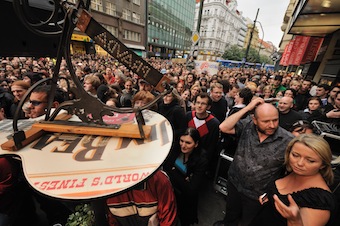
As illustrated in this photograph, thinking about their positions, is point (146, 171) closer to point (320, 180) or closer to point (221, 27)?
point (320, 180)

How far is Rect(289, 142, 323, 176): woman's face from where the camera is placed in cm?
136

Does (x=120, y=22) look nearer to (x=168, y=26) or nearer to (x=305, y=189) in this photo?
(x=168, y=26)

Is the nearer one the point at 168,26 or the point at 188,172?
the point at 188,172

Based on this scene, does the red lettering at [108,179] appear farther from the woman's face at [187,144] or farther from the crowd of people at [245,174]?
the woman's face at [187,144]

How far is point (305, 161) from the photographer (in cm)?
140

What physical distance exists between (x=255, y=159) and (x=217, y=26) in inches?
3038

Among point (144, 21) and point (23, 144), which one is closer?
point (23, 144)

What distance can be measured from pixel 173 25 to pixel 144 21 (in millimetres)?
19287

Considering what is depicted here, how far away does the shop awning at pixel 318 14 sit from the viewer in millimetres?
5446

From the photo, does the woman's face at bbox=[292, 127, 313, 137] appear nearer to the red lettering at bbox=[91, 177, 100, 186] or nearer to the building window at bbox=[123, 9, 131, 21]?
the red lettering at bbox=[91, 177, 100, 186]

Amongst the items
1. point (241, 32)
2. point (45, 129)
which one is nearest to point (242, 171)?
point (45, 129)

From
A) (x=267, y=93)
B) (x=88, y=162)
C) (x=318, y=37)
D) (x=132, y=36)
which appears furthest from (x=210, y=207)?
(x=132, y=36)

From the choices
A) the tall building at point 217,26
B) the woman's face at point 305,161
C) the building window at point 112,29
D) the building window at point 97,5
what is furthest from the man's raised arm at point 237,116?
the tall building at point 217,26

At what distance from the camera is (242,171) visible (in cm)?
199
